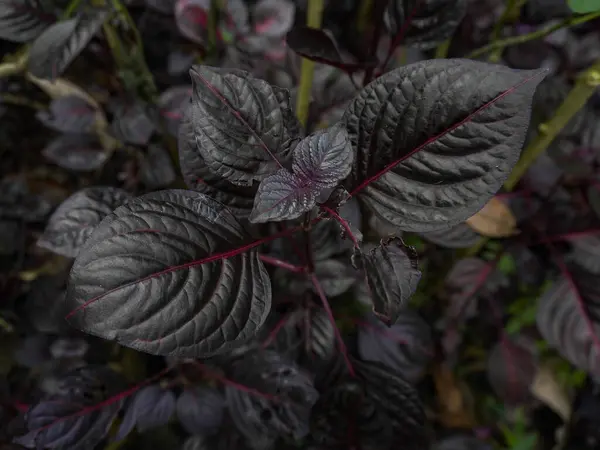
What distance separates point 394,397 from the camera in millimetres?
716

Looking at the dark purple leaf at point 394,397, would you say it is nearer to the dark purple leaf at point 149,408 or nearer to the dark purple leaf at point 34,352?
the dark purple leaf at point 149,408

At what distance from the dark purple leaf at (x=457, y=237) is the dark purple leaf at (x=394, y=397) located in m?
0.21

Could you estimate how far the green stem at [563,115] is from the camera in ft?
2.27

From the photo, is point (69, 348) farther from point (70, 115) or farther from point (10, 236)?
point (70, 115)

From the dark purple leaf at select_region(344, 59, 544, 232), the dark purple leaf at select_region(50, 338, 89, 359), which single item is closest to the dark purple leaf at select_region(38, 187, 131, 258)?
the dark purple leaf at select_region(50, 338, 89, 359)

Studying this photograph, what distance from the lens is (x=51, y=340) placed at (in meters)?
0.91

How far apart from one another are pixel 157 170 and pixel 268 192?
44cm

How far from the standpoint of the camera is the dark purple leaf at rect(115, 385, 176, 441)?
663 mm

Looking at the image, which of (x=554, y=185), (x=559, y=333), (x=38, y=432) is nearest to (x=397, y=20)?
(x=554, y=185)

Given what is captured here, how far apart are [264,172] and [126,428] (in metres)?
0.38

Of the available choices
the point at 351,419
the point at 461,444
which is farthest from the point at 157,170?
the point at 461,444

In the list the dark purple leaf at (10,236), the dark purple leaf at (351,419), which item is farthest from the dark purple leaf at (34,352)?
the dark purple leaf at (351,419)

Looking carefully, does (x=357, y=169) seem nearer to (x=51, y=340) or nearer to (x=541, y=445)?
(x=51, y=340)

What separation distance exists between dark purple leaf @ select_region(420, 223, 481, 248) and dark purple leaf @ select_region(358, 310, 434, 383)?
0.17m
